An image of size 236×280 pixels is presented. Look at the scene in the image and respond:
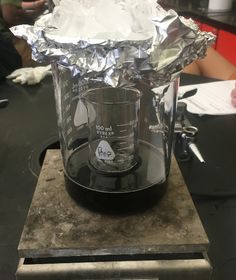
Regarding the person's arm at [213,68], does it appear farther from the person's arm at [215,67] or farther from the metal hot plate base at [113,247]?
the metal hot plate base at [113,247]

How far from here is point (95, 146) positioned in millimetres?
548

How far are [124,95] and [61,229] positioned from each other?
0.24m

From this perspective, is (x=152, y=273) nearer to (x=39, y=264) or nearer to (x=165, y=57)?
(x=39, y=264)

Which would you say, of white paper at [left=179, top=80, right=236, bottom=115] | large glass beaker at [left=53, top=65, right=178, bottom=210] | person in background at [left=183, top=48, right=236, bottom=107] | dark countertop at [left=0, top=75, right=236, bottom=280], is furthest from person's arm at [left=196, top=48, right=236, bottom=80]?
large glass beaker at [left=53, top=65, right=178, bottom=210]

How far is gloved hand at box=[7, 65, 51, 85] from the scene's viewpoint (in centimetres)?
115

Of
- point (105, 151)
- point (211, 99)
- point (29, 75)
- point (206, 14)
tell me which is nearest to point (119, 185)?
point (105, 151)

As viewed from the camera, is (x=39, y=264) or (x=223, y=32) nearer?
(x=39, y=264)

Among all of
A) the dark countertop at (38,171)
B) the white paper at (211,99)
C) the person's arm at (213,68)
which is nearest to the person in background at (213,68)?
the person's arm at (213,68)

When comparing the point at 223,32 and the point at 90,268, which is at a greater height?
the point at 90,268

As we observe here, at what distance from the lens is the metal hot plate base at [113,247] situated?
439mm

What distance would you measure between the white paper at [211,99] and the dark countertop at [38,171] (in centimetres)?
4

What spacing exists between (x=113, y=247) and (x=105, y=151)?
0.14 m

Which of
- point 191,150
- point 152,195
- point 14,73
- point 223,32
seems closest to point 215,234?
point 152,195

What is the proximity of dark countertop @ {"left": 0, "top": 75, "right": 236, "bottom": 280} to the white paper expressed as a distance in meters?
0.04
